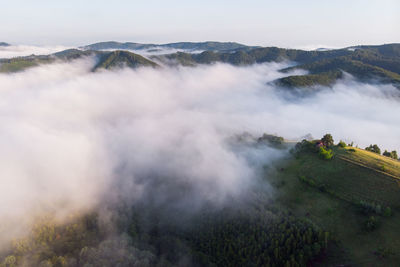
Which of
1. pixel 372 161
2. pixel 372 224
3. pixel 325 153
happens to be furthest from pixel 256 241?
pixel 372 161

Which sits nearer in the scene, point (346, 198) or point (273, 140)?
point (346, 198)

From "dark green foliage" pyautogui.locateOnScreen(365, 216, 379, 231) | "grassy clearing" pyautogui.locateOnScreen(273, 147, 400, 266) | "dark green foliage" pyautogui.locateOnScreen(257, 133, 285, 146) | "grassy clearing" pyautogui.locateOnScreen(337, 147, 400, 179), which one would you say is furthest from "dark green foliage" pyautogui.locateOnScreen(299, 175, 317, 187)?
"dark green foliage" pyautogui.locateOnScreen(257, 133, 285, 146)

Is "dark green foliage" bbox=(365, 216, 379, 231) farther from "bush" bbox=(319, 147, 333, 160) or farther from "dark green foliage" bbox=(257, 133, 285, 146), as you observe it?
"dark green foliage" bbox=(257, 133, 285, 146)

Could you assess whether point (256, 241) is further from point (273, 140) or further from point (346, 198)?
point (273, 140)

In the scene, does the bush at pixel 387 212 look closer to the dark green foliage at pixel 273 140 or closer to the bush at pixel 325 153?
the bush at pixel 325 153

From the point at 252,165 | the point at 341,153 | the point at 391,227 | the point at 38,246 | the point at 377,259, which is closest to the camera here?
the point at 377,259

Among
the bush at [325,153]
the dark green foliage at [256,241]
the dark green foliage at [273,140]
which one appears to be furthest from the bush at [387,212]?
the dark green foliage at [273,140]

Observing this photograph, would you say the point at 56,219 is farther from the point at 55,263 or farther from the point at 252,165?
the point at 252,165

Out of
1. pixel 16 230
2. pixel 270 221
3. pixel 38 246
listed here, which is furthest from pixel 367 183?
pixel 16 230

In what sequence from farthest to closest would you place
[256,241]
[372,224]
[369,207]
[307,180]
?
[307,180] → [256,241] → [369,207] → [372,224]
